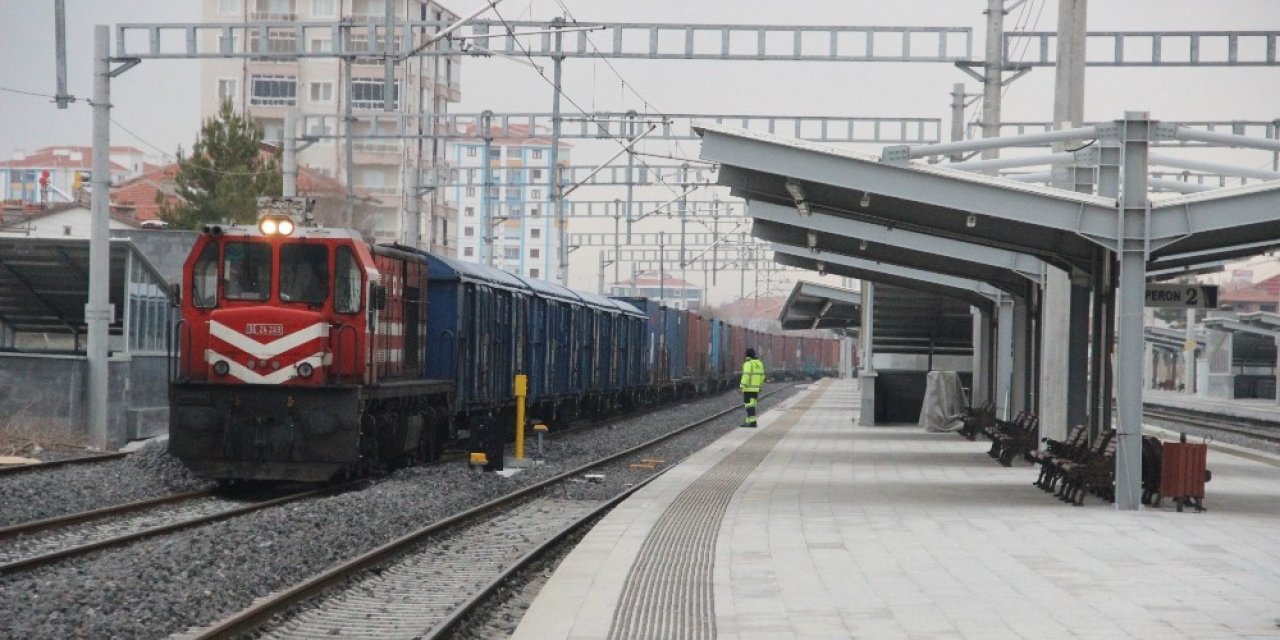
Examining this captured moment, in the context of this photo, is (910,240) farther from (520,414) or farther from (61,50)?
(61,50)

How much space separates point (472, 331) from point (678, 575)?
12581mm

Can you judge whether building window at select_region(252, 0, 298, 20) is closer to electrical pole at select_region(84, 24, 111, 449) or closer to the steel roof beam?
electrical pole at select_region(84, 24, 111, 449)

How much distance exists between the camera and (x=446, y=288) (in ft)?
75.4

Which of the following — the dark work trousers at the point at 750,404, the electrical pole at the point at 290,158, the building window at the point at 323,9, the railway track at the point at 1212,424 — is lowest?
the railway track at the point at 1212,424

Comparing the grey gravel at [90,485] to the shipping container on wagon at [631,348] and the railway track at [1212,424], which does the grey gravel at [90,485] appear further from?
the railway track at [1212,424]

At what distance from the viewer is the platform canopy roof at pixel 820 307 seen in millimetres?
43000

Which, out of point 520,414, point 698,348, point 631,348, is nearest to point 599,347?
point 631,348

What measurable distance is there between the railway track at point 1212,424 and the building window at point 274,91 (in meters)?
48.1

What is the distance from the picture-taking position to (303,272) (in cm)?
1834

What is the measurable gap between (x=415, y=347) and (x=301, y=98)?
215 ft

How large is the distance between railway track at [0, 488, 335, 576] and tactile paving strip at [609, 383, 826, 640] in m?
4.36

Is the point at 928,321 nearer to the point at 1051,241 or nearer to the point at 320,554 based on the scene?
the point at 1051,241

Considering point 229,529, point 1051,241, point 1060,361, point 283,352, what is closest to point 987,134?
point 1060,361

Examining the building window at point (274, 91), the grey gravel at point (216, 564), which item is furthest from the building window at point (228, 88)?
the grey gravel at point (216, 564)
